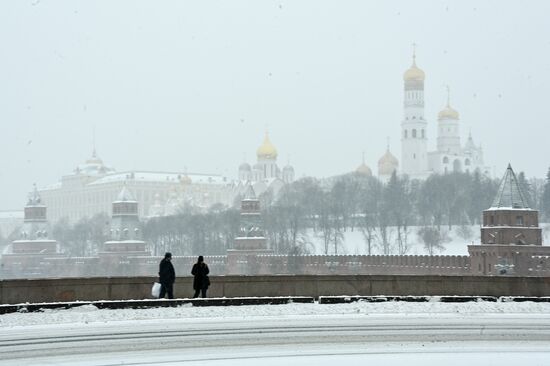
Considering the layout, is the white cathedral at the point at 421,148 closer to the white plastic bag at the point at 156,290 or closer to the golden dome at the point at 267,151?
the golden dome at the point at 267,151

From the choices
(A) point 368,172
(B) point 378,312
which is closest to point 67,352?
(B) point 378,312

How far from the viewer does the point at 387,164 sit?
153 meters

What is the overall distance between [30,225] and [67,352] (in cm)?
9953

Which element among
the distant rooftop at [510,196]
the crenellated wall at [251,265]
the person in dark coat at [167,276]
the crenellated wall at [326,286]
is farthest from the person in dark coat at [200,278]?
the crenellated wall at [251,265]

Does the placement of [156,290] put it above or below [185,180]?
below

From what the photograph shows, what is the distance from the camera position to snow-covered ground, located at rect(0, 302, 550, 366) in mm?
13398

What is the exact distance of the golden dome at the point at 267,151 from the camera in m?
167

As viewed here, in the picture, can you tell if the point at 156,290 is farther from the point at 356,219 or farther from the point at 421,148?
the point at 421,148

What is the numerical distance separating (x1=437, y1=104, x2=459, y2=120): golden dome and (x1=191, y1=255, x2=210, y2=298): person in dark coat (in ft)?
443

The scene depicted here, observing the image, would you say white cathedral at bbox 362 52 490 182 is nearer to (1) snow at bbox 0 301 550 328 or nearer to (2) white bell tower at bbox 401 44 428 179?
(2) white bell tower at bbox 401 44 428 179

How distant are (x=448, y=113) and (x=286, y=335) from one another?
140 metres

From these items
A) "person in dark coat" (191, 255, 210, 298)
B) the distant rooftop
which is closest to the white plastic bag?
"person in dark coat" (191, 255, 210, 298)

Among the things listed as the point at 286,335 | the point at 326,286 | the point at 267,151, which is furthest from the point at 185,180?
the point at 286,335

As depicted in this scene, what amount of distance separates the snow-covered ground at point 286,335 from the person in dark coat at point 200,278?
1.10 m
